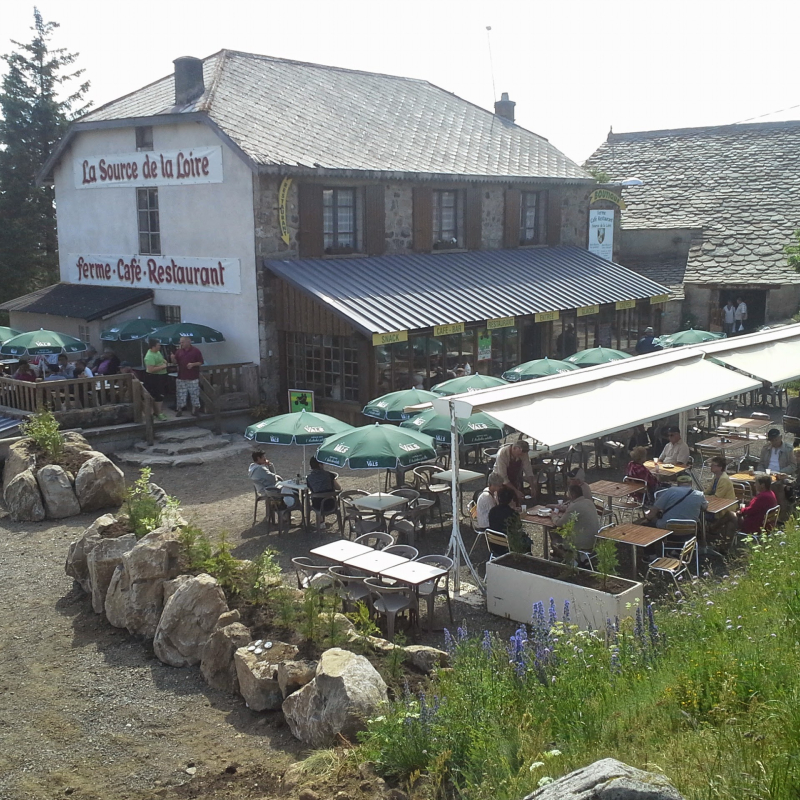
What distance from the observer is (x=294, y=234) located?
19609mm

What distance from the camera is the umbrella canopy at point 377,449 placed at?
11.0 m

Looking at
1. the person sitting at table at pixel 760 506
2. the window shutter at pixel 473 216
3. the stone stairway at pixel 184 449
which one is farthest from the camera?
the window shutter at pixel 473 216

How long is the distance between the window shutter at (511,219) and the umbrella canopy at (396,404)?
1166 cm

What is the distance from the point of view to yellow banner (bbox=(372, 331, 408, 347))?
17.6 metres

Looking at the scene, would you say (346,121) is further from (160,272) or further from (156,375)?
(156,375)

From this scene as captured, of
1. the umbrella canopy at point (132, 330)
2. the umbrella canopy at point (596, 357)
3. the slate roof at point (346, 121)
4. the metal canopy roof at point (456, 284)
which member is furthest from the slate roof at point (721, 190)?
the umbrella canopy at point (132, 330)

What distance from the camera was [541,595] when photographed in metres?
9.16

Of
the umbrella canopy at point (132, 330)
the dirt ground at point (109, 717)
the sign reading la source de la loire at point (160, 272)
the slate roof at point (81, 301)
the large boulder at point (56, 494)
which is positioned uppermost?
the sign reading la source de la loire at point (160, 272)

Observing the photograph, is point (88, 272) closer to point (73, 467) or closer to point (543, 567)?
point (73, 467)

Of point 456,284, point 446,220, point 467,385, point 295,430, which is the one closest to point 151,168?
point 446,220

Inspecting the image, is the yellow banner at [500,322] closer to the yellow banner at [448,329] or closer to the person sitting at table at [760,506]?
the yellow banner at [448,329]

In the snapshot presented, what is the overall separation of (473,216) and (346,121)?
4.10 meters

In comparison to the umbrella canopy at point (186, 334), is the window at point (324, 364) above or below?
below

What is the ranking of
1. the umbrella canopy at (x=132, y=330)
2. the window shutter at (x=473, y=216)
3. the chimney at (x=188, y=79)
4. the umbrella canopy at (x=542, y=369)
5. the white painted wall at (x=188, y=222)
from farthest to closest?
the window shutter at (x=473, y=216) < the chimney at (x=188, y=79) < the umbrella canopy at (x=132, y=330) < the white painted wall at (x=188, y=222) < the umbrella canopy at (x=542, y=369)
